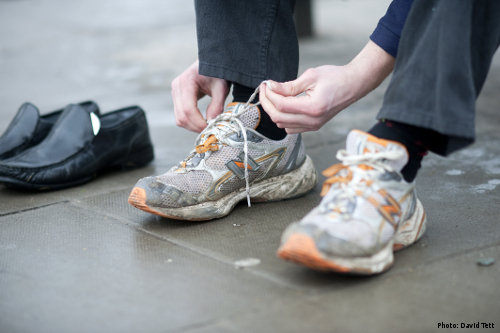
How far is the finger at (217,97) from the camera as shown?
1337mm

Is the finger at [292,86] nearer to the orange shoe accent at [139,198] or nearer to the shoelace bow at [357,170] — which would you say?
the shoelace bow at [357,170]

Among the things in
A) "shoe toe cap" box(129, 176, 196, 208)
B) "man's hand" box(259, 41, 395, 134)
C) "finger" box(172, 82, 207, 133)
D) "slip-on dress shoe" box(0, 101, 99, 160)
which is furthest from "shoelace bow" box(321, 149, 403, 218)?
"slip-on dress shoe" box(0, 101, 99, 160)

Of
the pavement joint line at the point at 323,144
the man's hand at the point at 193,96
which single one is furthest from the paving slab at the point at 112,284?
the pavement joint line at the point at 323,144

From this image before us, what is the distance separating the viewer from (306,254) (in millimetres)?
783

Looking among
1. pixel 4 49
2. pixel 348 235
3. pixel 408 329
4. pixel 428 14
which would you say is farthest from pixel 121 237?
pixel 4 49

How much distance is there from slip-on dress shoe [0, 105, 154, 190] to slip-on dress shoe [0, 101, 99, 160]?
2.6 inches

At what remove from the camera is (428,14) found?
0.88 meters

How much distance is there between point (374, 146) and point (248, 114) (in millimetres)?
401

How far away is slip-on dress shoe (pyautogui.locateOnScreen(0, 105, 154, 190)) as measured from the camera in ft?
4.57

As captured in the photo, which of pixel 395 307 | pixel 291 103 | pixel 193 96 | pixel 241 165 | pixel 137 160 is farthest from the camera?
pixel 137 160

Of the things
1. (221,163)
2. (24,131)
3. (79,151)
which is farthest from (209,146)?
(24,131)

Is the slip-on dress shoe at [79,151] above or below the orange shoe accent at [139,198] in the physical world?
below

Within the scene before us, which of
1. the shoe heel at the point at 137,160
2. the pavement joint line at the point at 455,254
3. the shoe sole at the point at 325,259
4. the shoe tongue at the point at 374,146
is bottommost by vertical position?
the shoe heel at the point at 137,160

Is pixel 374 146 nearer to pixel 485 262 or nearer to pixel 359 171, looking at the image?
pixel 359 171
